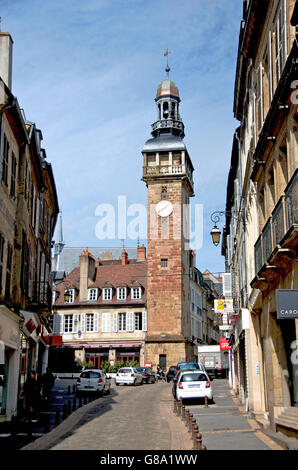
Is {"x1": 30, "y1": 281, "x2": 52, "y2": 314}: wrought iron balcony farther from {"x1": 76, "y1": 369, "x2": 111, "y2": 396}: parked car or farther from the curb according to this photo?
{"x1": 76, "y1": 369, "x2": 111, "y2": 396}: parked car

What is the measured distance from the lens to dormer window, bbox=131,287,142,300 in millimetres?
59688

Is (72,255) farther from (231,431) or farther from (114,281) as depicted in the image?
(231,431)

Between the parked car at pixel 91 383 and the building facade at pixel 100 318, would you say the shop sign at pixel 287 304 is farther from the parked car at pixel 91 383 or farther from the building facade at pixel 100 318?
the building facade at pixel 100 318

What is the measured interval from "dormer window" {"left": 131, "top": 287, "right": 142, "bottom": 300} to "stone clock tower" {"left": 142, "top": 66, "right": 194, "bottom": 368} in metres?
1.64

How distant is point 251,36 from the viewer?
52.3 ft

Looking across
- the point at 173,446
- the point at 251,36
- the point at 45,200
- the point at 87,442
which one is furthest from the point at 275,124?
the point at 45,200

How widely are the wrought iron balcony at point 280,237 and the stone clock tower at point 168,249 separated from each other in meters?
42.7

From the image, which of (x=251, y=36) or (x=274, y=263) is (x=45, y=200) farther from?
(x=274, y=263)

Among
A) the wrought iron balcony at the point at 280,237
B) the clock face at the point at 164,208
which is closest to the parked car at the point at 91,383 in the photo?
the wrought iron balcony at the point at 280,237

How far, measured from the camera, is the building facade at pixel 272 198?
11312 mm

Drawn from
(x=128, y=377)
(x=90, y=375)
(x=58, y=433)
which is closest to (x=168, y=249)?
(x=128, y=377)

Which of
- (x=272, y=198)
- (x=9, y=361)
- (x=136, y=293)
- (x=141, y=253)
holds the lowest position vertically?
(x=9, y=361)

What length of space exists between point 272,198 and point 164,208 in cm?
4613

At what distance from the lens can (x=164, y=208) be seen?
60969mm
